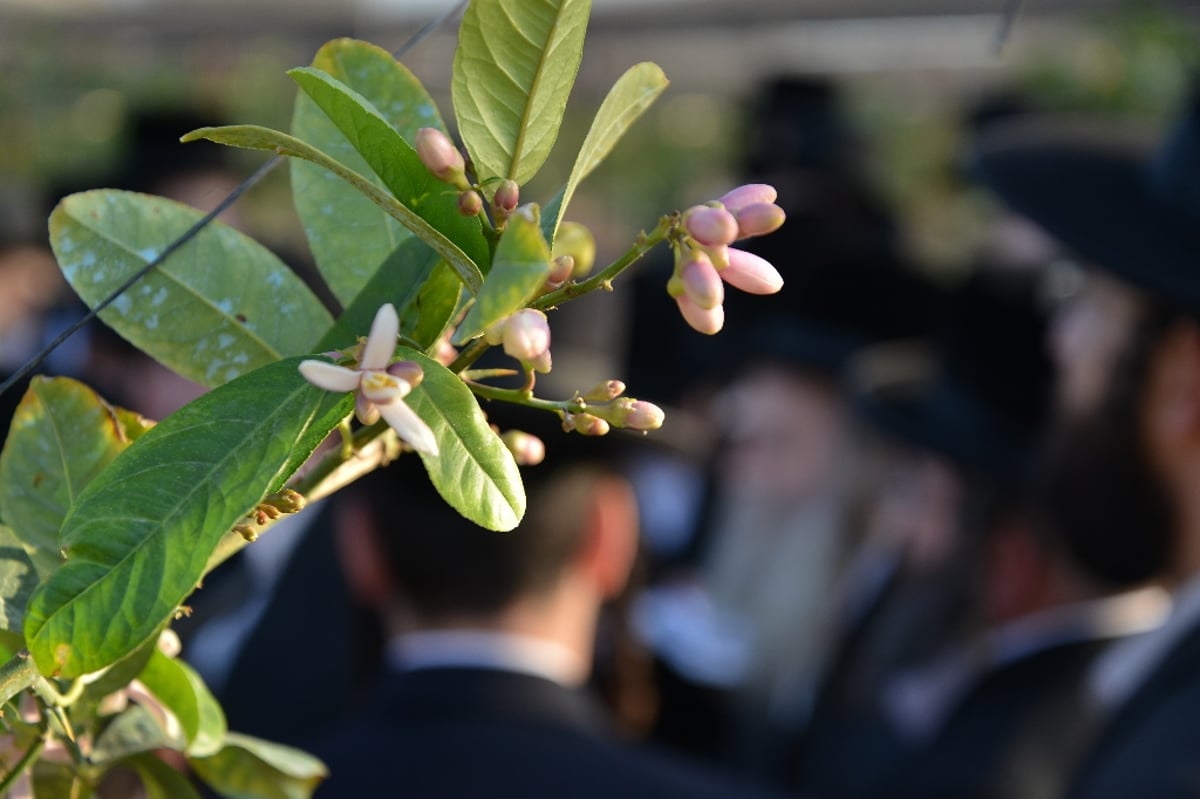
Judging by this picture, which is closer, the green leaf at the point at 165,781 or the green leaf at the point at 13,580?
the green leaf at the point at 13,580

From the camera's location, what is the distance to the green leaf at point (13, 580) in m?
0.56

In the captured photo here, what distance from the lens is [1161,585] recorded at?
2.50 meters

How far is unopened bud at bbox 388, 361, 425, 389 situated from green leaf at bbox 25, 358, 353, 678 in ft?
0.08

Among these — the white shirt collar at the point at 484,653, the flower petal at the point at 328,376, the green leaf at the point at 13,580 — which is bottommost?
the green leaf at the point at 13,580

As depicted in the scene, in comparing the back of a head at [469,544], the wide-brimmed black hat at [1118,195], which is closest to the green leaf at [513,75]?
the back of a head at [469,544]

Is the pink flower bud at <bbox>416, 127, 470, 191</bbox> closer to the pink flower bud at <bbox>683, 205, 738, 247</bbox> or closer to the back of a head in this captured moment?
the pink flower bud at <bbox>683, 205, 738, 247</bbox>

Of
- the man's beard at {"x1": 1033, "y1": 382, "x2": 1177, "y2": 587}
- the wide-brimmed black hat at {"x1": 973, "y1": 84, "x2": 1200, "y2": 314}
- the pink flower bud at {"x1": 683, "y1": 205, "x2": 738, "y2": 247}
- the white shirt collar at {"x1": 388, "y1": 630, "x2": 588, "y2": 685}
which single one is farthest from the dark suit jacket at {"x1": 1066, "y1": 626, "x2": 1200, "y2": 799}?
the pink flower bud at {"x1": 683, "y1": 205, "x2": 738, "y2": 247}

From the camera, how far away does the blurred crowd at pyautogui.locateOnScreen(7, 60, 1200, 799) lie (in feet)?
6.44

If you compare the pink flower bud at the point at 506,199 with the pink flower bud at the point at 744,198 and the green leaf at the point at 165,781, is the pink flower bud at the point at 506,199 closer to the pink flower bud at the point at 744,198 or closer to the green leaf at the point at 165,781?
the pink flower bud at the point at 744,198

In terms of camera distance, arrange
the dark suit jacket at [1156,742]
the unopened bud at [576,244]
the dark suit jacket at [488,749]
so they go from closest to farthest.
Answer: the unopened bud at [576,244] → the dark suit jacket at [1156,742] → the dark suit jacket at [488,749]

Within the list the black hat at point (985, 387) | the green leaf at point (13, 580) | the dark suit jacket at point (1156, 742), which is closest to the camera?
the green leaf at point (13, 580)

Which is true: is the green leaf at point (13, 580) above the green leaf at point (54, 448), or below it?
below

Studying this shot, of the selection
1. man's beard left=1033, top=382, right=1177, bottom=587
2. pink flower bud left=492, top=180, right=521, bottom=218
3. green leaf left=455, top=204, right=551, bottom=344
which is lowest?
green leaf left=455, top=204, right=551, bottom=344

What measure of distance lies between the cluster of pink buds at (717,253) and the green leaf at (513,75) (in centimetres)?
7
